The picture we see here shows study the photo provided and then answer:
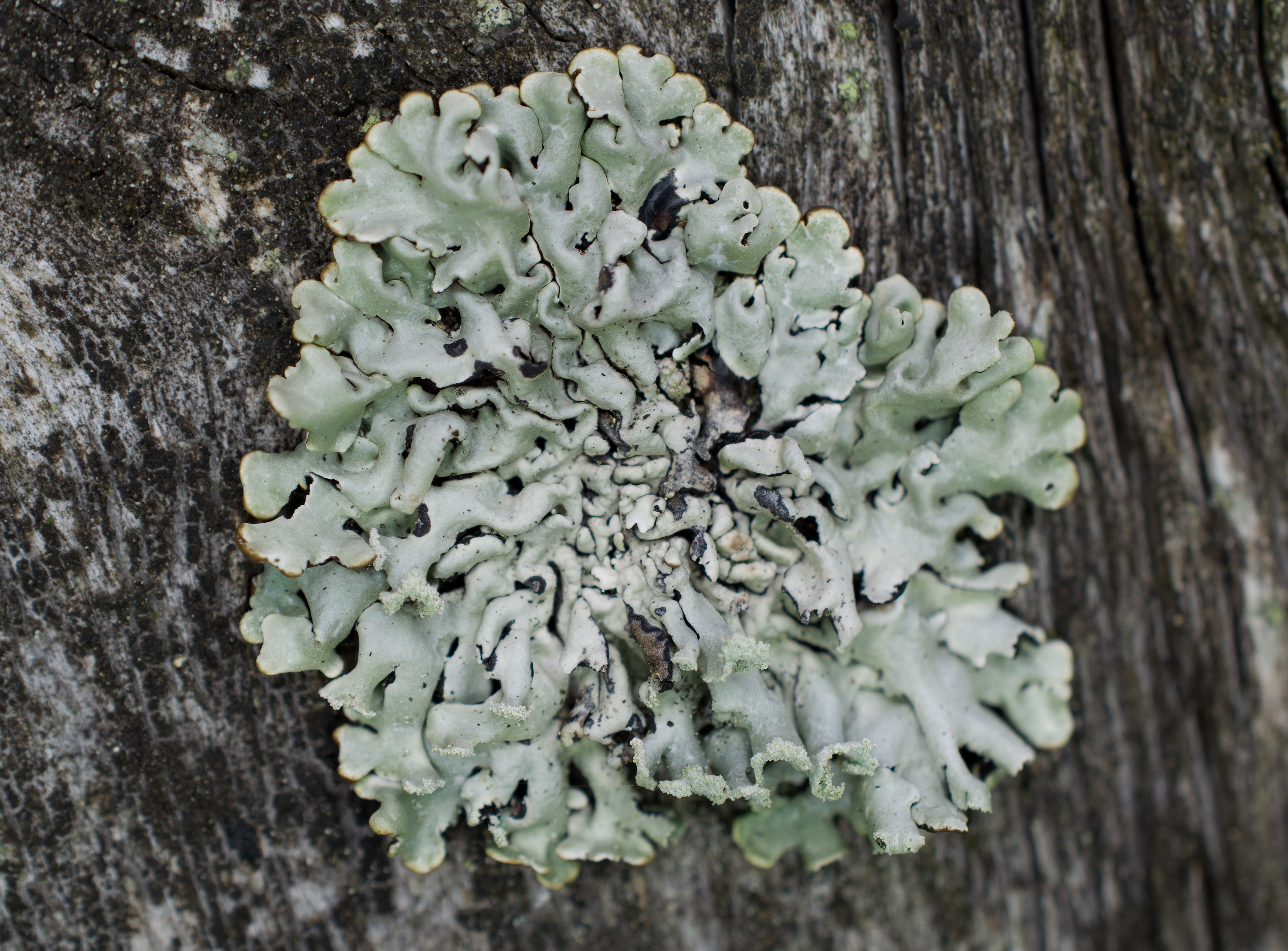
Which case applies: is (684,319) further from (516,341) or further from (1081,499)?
(1081,499)

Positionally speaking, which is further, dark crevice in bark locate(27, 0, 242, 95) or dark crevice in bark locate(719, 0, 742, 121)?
dark crevice in bark locate(719, 0, 742, 121)

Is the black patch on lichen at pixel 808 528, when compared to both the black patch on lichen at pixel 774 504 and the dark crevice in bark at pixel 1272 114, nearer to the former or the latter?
the black patch on lichen at pixel 774 504

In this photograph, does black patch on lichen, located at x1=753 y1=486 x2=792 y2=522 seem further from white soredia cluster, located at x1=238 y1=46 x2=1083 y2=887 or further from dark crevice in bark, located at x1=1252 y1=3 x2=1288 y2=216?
dark crevice in bark, located at x1=1252 y1=3 x2=1288 y2=216

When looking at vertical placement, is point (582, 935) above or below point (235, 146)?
below

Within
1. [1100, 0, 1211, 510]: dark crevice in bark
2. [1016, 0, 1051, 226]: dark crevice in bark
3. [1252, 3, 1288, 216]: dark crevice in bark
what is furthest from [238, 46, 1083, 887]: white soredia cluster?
[1252, 3, 1288, 216]: dark crevice in bark

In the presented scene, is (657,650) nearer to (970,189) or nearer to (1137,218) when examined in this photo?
(970,189)

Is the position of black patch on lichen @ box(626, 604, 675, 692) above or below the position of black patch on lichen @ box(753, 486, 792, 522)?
below

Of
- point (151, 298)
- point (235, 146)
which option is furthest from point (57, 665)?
point (235, 146)
